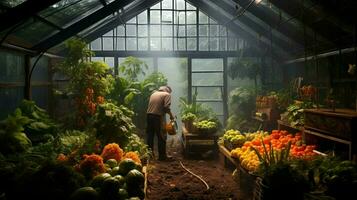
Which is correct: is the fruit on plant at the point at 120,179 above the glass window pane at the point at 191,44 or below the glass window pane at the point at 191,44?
below

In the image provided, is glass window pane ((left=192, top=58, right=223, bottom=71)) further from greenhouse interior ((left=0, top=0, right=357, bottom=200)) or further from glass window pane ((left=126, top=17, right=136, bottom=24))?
glass window pane ((left=126, top=17, right=136, bottom=24))

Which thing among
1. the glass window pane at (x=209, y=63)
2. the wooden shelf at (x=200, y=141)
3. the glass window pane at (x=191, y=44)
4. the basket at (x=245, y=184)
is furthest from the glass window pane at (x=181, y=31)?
the basket at (x=245, y=184)

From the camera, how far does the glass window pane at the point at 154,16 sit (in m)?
11.6

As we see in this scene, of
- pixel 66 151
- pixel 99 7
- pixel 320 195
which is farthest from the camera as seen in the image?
pixel 99 7

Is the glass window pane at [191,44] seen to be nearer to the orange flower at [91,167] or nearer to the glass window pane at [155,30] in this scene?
the glass window pane at [155,30]

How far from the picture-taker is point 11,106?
259 inches

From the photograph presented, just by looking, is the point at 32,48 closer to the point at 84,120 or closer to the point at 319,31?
the point at 84,120

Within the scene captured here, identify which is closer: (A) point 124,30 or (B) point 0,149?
(B) point 0,149

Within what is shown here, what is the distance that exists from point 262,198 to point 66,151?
3014 mm

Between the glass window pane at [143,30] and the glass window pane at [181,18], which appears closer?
the glass window pane at [143,30]

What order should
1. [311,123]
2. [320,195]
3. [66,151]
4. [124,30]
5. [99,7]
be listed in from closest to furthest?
[320,195], [66,151], [311,123], [99,7], [124,30]

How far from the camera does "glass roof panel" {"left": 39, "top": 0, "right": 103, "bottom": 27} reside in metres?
6.49

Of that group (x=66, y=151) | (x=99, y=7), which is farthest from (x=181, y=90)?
(x=66, y=151)

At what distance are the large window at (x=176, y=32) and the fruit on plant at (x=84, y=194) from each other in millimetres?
8772
